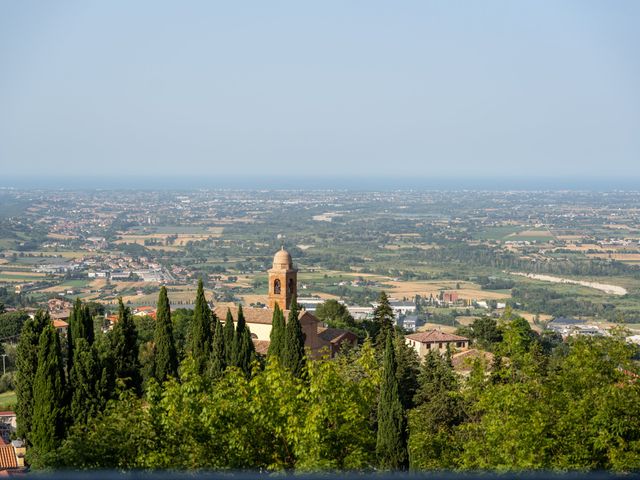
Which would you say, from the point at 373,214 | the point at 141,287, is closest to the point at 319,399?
the point at 141,287

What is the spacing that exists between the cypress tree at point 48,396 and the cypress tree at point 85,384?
1.09 feet

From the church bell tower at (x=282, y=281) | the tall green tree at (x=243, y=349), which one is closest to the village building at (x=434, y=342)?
the church bell tower at (x=282, y=281)

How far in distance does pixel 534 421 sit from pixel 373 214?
159841 mm

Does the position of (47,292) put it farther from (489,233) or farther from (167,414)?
(489,233)

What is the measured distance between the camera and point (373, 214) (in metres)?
174

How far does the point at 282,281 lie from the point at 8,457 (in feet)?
58.2

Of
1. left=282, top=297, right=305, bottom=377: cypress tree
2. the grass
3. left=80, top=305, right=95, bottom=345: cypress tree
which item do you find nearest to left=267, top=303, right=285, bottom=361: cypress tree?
left=282, top=297, right=305, bottom=377: cypress tree

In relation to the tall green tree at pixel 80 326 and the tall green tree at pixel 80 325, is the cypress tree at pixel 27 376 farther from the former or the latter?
the tall green tree at pixel 80 325

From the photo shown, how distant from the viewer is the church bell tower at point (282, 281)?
38.4m

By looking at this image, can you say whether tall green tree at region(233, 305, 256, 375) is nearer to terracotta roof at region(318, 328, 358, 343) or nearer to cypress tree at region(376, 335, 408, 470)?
cypress tree at region(376, 335, 408, 470)

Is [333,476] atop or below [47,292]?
atop

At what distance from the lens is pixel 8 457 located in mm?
21891

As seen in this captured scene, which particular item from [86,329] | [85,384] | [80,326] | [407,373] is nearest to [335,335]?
[407,373]

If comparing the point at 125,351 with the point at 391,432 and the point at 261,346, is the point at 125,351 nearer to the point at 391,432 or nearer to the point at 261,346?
the point at 391,432
